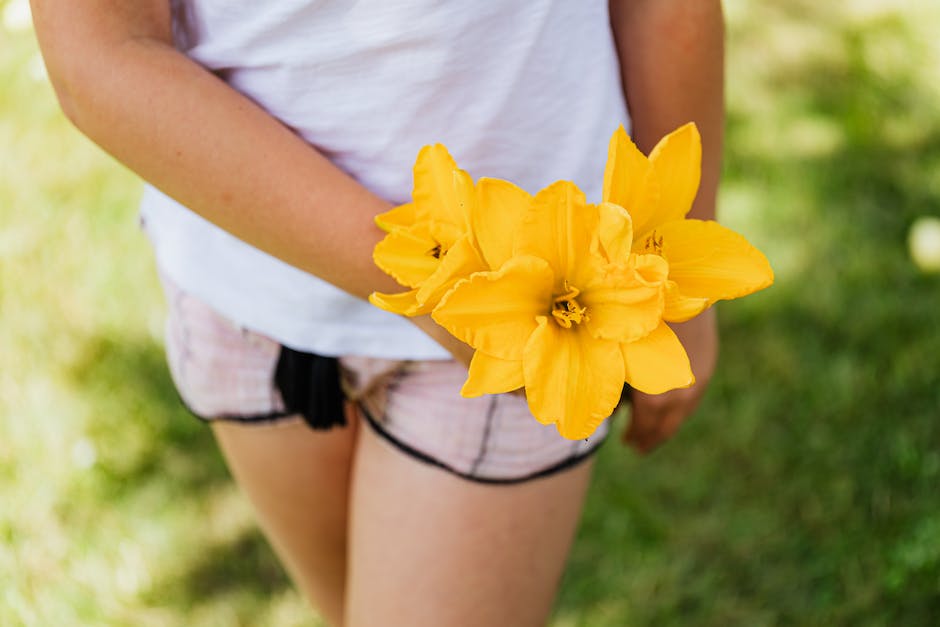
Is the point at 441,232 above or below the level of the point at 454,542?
above

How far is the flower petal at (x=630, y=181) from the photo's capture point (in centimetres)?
78

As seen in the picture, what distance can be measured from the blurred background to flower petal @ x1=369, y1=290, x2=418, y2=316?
5.48 feet

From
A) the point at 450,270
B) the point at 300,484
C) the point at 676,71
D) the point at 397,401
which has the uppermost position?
the point at 450,270

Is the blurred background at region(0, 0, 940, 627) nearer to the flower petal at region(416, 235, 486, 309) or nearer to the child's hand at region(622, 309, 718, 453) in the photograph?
the child's hand at region(622, 309, 718, 453)

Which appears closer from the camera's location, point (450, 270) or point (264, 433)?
point (450, 270)

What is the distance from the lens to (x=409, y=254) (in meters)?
0.85

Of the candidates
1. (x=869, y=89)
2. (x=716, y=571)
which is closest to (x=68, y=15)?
(x=716, y=571)

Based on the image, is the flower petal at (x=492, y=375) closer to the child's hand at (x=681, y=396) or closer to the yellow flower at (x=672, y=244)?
the yellow flower at (x=672, y=244)

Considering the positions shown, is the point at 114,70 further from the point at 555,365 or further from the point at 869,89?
the point at 869,89

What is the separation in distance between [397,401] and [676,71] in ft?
1.77

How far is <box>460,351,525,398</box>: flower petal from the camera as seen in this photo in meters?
0.79

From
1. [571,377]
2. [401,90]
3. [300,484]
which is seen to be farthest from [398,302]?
[300,484]

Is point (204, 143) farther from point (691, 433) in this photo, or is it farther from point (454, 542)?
point (691, 433)

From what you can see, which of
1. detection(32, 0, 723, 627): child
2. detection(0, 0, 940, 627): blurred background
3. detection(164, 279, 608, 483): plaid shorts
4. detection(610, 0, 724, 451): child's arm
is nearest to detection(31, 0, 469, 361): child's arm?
detection(32, 0, 723, 627): child
